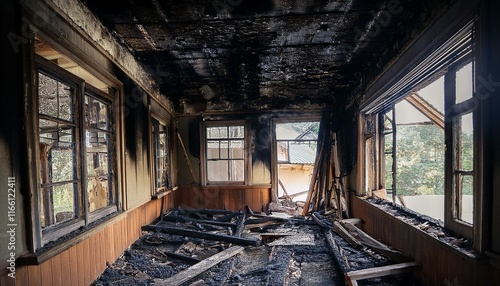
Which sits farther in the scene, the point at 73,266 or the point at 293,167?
the point at 293,167

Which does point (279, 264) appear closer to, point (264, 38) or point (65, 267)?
point (65, 267)

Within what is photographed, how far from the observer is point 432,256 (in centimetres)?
248

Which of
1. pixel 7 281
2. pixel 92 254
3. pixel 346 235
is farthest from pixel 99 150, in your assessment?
pixel 346 235

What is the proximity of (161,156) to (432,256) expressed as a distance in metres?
4.70

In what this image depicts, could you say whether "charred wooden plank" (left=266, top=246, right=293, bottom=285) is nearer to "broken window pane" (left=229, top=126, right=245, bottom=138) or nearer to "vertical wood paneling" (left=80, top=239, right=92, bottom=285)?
"vertical wood paneling" (left=80, top=239, right=92, bottom=285)

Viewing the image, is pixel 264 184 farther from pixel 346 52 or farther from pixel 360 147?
pixel 346 52

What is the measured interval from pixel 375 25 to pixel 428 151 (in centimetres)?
774

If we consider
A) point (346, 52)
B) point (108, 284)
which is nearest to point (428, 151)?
point (346, 52)

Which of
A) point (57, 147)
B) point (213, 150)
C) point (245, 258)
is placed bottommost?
point (245, 258)

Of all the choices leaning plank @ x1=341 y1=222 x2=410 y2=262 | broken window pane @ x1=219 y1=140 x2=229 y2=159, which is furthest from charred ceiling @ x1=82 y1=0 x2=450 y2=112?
leaning plank @ x1=341 y1=222 x2=410 y2=262

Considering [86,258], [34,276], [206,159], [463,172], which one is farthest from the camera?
[206,159]

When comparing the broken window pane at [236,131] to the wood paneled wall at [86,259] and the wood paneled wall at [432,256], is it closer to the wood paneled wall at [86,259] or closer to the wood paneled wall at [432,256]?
the wood paneled wall at [86,259]

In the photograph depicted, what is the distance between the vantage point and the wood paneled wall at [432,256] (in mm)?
1872

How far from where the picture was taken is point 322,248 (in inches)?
157
